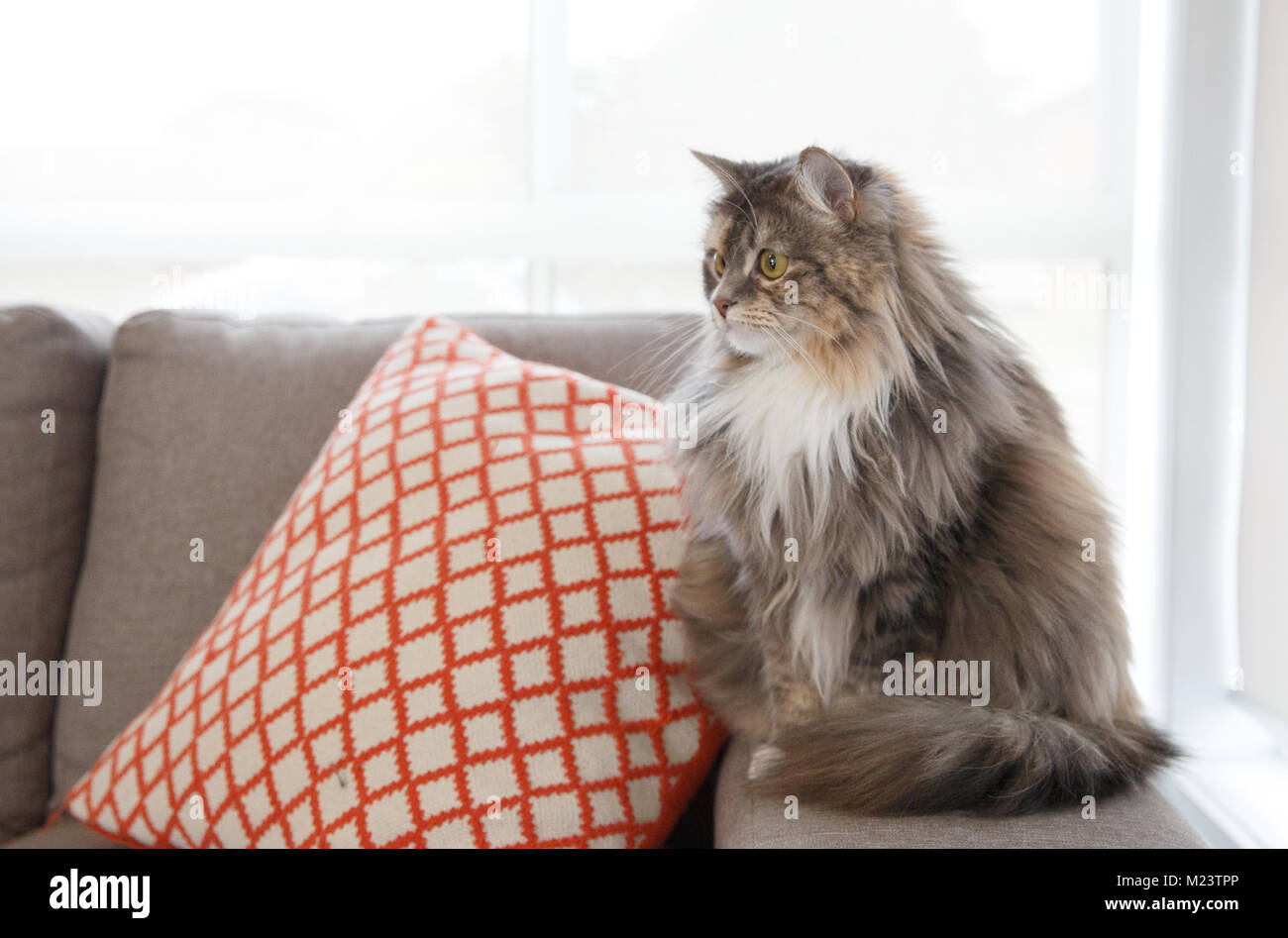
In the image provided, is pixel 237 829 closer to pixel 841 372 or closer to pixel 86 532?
pixel 86 532

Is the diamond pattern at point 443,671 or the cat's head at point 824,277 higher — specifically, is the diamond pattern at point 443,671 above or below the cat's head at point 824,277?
below

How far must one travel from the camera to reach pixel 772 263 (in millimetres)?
1151

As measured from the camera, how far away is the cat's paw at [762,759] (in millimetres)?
1088

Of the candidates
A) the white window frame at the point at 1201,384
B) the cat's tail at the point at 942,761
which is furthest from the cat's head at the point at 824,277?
the white window frame at the point at 1201,384

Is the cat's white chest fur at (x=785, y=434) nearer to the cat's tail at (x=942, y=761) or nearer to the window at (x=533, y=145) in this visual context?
the cat's tail at (x=942, y=761)

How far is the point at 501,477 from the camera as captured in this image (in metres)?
1.24

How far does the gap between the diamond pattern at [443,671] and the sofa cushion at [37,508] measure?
27cm

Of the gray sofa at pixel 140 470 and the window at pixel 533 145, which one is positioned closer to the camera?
the gray sofa at pixel 140 470

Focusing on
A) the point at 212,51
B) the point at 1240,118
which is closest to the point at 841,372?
the point at 1240,118

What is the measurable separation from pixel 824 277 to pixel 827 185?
105 millimetres

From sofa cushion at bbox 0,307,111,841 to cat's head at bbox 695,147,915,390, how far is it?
113 cm

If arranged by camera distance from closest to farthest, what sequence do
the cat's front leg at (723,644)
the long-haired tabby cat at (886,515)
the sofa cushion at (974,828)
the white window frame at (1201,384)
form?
the sofa cushion at (974,828) < the long-haired tabby cat at (886,515) < the cat's front leg at (723,644) < the white window frame at (1201,384)
